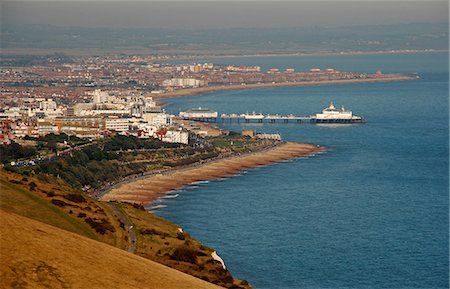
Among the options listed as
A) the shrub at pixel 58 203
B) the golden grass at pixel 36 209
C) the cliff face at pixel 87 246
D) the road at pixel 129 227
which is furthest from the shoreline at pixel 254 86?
the golden grass at pixel 36 209

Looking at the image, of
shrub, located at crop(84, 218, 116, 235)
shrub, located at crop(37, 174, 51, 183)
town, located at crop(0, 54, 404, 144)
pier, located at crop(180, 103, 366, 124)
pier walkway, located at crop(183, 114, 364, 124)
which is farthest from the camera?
pier, located at crop(180, 103, 366, 124)

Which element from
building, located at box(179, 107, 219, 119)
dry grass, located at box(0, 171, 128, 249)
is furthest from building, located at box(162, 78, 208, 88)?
dry grass, located at box(0, 171, 128, 249)

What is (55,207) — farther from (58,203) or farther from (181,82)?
(181,82)

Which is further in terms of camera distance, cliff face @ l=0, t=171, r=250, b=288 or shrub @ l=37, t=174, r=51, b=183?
shrub @ l=37, t=174, r=51, b=183

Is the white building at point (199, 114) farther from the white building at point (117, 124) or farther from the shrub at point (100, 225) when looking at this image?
the shrub at point (100, 225)

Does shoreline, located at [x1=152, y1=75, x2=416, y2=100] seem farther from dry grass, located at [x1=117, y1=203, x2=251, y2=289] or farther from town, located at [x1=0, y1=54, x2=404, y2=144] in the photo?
dry grass, located at [x1=117, y1=203, x2=251, y2=289]

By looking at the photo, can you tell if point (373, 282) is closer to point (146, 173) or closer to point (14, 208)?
point (14, 208)

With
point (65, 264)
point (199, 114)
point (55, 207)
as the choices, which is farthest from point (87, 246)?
point (199, 114)
